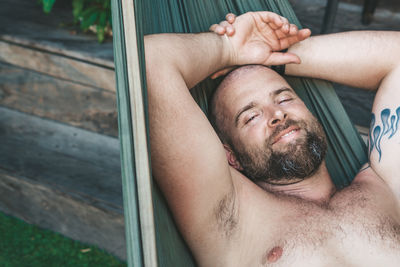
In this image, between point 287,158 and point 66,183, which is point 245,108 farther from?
point 66,183

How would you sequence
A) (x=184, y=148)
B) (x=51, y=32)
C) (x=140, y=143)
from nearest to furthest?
(x=140, y=143)
(x=184, y=148)
(x=51, y=32)

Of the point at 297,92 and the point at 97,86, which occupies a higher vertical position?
the point at 297,92

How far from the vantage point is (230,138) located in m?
1.39

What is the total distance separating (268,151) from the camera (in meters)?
1.30

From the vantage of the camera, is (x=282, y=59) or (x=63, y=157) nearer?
(x=282, y=59)

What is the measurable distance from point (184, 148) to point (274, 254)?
0.37 m

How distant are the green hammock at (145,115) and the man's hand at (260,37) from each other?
62 millimetres

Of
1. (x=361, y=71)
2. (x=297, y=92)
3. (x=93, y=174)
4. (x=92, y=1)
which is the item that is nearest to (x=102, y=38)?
(x=92, y=1)

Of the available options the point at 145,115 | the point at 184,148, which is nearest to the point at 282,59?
the point at 184,148

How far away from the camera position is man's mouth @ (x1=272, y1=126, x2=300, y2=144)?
129 centimetres

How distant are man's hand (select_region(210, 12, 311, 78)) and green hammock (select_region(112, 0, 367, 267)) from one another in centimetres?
6

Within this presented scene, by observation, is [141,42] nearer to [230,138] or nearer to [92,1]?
[230,138]

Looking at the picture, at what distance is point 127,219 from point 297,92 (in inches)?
36.5

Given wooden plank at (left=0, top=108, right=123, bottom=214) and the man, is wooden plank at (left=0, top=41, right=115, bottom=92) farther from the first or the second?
the man
